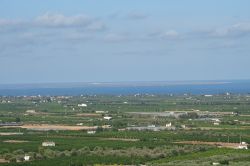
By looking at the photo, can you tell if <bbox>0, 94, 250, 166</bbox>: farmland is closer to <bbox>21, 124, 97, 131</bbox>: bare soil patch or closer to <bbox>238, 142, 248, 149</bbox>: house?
<bbox>21, 124, 97, 131</bbox>: bare soil patch

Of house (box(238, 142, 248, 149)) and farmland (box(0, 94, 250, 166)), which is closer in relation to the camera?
farmland (box(0, 94, 250, 166))

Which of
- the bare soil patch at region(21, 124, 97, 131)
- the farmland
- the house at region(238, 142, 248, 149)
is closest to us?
the farmland

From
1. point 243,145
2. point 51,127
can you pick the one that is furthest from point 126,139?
point 51,127

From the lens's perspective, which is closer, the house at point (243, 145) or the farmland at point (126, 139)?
the farmland at point (126, 139)

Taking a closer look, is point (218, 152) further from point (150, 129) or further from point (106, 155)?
point (150, 129)

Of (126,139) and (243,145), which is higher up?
(243,145)

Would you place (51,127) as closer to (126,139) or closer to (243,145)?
(126,139)

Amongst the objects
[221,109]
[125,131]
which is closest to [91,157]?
[125,131]

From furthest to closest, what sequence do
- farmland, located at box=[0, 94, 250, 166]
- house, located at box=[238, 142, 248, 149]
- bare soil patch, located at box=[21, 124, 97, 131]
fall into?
bare soil patch, located at box=[21, 124, 97, 131]
house, located at box=[238, 142, 248, 149]
farmland, located at box=[0, 94, 250, 166]

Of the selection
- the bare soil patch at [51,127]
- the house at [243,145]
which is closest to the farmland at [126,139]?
the bare soil patch at [51,127]

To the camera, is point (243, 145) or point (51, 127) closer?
point (243, 145)

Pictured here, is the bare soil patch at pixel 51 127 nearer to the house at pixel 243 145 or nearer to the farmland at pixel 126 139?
the farmland at pixel 126 139

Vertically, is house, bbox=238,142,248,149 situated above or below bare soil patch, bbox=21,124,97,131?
above

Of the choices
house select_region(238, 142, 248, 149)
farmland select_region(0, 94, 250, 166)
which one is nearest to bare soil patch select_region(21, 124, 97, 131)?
farmland select_region(0, 94, 250, 166)
